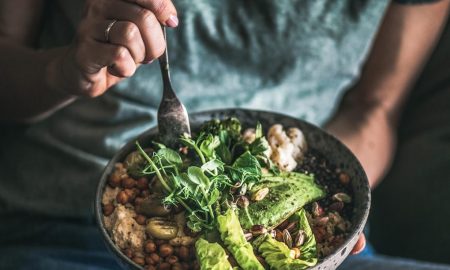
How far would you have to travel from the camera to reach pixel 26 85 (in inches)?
37.9

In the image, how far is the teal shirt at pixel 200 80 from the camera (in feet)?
→ 3.13

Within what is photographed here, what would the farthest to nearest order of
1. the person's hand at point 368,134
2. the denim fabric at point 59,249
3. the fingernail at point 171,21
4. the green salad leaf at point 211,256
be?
the person's hand at point 368,134 < the denim fabric at point 59,249 < the fingernail at point 171,21 < the green salad leaf at point 211,256

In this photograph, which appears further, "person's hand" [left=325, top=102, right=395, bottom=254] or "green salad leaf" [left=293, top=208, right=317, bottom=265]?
"person's hand" [left=325, top=102, right=395, bottom=254]

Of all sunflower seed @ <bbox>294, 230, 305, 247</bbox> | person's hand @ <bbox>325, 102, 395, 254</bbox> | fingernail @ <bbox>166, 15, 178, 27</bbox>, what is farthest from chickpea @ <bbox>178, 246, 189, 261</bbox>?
person's hand @ <bbox>325, 102, 395, 254</bbox>

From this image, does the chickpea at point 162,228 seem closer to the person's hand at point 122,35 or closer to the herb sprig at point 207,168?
the herb sprig at point 207,168

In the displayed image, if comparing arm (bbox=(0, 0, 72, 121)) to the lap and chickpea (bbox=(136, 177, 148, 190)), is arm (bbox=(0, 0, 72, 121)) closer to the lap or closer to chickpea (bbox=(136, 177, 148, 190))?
the lap

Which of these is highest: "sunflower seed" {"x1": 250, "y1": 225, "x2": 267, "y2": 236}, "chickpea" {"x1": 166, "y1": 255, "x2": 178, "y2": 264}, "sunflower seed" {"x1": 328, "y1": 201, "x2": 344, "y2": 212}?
"sunflower seed" {"x1": 328, "y1": 201, "x2": 344, "y2": 212}

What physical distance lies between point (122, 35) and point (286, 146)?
22 cm

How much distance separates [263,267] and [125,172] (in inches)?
8.3

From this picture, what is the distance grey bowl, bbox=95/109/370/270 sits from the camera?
629 millimetres

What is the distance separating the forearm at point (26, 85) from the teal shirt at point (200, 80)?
40 millimetres

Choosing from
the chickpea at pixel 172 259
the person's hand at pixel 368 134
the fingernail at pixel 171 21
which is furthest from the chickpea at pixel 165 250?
the person's hand at pixel 368 134

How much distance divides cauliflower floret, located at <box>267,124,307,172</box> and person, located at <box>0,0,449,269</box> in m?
0.24

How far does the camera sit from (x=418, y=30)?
1057 mm
